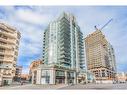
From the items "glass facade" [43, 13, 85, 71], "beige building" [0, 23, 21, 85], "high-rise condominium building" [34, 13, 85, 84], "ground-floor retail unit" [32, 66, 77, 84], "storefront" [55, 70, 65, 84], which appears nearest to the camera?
"beige building" [0, 23, 21, 85]

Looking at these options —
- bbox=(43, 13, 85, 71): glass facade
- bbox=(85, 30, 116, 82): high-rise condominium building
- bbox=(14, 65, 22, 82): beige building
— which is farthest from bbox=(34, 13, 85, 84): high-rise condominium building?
bbox=(14, 65, 22, 82): beige building

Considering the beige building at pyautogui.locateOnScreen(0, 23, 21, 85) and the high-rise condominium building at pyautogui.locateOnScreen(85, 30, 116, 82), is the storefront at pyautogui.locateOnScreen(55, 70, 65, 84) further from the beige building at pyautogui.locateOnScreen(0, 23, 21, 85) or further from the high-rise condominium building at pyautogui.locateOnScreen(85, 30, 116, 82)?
the beige building at pyautogui.locateOnScreen(0, 23, 21, 85)

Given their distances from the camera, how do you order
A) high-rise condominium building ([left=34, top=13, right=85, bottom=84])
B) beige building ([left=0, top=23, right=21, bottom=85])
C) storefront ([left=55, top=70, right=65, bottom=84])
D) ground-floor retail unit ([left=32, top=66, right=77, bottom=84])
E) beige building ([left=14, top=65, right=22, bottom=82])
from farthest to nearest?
high-rise condominium building ([left=34, top=13, right=85, bottom=84]) < ground-floor retail unit ([left=32, top=66, right=77, bottom=84]) < storefront ([left=55, top=70, right=65, bottom=84]) < beige building ([left=0, top=23, right=21, bottom=85]) < beige building ([left=14, top=65, right=22, bottom=82])

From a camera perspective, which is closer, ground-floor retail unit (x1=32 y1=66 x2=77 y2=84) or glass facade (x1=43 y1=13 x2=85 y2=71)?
ground-floor retail unit (x1=32 y1=66 x2=77 y2=84)

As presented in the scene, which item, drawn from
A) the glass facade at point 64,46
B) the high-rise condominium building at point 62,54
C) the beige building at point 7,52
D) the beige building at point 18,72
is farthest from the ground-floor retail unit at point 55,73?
the beige building at point 7,52

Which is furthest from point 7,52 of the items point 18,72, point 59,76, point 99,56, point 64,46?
point 99,56

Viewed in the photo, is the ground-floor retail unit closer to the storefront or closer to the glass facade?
the storefront

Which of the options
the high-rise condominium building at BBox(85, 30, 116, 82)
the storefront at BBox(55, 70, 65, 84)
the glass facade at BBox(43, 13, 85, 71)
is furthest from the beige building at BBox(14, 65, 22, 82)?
the high-rise condominium building at BBox(85, 30, 116, 82)

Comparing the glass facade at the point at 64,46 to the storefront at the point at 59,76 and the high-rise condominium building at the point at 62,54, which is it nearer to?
the high-rise condominium building at the point at 62,54

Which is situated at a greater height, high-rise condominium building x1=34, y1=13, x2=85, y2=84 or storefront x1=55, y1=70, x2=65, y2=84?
high-rise condominium building x1=34, y1=13, x2=85, y2=84
